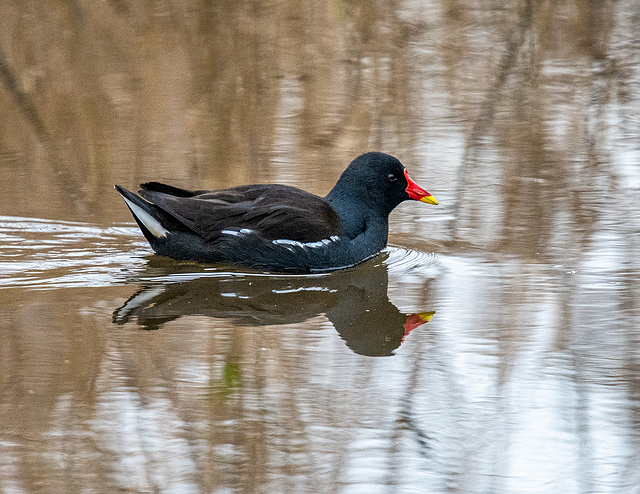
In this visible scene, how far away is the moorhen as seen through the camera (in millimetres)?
5535

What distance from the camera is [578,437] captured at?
3553 millimetres

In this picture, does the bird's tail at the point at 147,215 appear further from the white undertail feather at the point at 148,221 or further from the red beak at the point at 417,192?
the red beak at the point at 417,192

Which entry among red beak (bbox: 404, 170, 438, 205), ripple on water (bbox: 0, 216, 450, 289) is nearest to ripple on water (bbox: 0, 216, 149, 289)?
ripple on water (bbox: 0, 216, 450, 289)

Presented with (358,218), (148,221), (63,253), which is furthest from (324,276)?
(63,253)

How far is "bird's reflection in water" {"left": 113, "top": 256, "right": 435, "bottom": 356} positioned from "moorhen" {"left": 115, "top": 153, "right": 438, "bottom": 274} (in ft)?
0.36

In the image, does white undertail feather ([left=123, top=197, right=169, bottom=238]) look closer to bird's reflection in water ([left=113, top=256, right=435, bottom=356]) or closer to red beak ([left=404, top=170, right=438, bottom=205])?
bird's reflection in water ([left=113, top=256, right=435, bottom=356])

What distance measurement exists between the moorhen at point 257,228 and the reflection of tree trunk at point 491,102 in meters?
0.77

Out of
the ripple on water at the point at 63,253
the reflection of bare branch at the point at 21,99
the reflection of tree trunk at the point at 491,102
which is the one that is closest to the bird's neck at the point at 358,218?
the reflection of tree trunk at the point at 491,102

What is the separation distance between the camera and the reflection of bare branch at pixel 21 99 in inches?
308

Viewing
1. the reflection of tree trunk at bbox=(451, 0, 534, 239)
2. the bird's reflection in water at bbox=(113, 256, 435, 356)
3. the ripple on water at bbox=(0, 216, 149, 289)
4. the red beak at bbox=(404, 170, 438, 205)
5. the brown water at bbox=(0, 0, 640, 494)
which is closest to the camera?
the brown water at bbox=(0, 0, 640, 494)

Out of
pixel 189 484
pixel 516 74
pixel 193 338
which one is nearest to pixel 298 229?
pixel 193 338

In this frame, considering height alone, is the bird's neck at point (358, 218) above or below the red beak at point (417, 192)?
below

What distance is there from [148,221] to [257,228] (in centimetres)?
66

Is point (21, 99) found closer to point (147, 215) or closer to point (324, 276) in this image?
point (147, 215)
